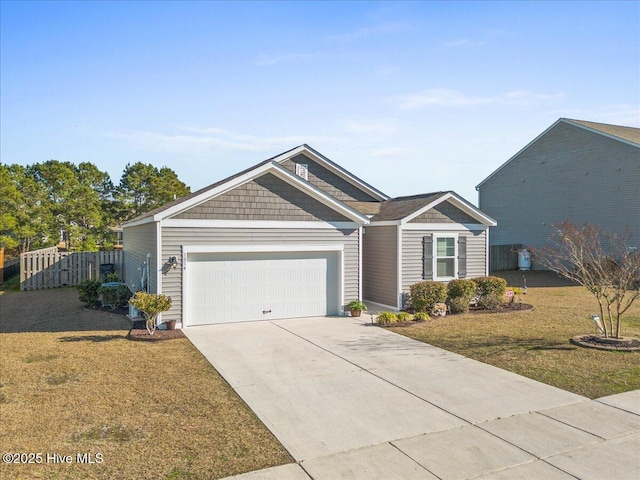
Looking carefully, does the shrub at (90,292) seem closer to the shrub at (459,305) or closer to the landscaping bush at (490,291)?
the shrub at (459,305)

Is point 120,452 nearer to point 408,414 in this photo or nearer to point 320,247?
point 408,414

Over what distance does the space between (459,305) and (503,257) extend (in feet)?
53.5

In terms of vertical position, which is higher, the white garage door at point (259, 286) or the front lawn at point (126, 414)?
the white garage door at point (259, 286)

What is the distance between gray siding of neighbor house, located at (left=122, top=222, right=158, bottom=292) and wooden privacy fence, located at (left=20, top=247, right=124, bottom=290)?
169cm

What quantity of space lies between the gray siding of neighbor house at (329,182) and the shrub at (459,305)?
632 cm

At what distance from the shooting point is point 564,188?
88.6 feet

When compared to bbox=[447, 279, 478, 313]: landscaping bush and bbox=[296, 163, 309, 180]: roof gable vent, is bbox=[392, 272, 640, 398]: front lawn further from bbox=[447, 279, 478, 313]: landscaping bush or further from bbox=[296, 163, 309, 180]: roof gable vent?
bbox=[296, 163, 309, 180]: roof gable vent

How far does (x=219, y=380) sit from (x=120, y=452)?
2.73 meters

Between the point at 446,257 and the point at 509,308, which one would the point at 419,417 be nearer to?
the point at 446,257

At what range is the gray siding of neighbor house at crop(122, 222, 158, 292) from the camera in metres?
12.5

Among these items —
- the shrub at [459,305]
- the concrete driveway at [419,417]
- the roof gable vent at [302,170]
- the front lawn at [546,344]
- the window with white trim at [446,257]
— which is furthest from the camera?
the roof gable vent at [302,170]

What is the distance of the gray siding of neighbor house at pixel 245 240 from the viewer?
11984mm

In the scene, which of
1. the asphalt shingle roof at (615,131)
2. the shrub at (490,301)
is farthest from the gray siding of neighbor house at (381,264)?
the asphalt shingle roof at (615,131)

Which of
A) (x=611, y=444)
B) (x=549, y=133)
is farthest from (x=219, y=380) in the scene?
(x=549, y=133)
